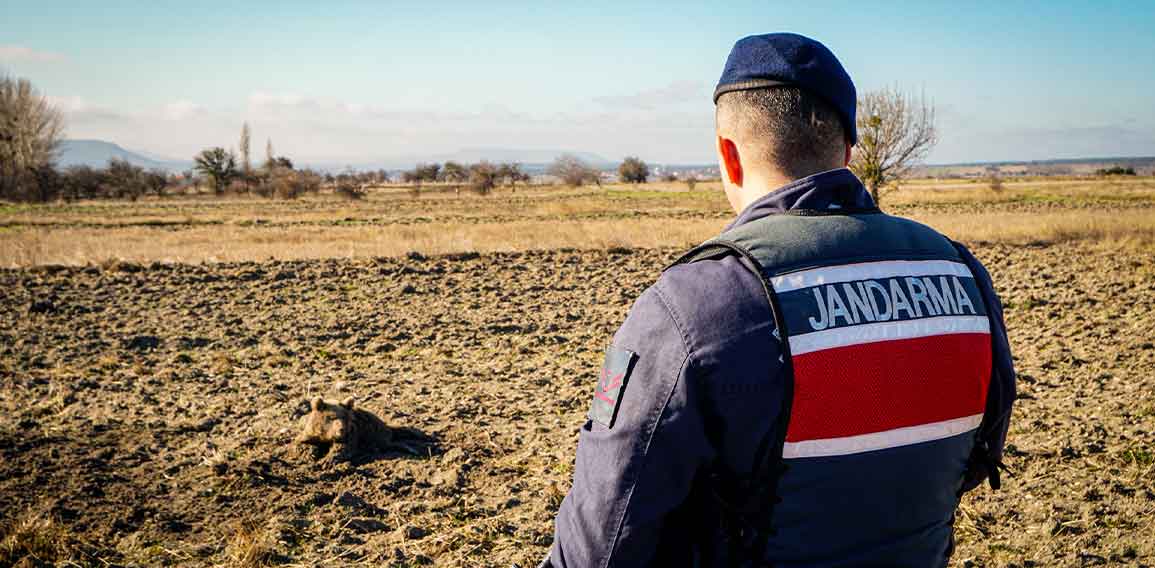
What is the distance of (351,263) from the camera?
533 inches

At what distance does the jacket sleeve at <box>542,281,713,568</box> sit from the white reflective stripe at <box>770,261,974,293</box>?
0.24m

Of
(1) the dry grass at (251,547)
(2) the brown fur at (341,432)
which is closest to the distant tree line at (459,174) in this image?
(2) the brown fur at (341,432)

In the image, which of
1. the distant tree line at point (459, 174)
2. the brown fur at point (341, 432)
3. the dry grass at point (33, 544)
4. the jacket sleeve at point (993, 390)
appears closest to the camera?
the jacket sleeve at point (993, 390)

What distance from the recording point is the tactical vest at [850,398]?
4.41 ft

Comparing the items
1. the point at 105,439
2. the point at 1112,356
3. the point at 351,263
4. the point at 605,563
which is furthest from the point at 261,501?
the point at 351,263

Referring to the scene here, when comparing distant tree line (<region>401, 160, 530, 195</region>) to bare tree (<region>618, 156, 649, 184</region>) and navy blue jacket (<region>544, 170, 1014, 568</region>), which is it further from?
navy blue jacket (<region>544, 170, 1014, 568</region>)

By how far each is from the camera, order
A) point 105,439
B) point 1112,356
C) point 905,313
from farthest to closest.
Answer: point 1112,356, point 105,439, point 905,313

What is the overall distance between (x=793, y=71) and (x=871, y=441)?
0.79 metres

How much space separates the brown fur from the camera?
4926mm

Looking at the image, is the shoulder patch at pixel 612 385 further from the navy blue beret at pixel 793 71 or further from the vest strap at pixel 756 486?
the navy blue beret at pixel 793 71

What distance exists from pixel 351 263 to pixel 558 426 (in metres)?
9.14

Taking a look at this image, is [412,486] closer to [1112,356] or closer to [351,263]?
[1112,356]

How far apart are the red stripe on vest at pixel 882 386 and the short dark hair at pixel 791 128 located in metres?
0.44

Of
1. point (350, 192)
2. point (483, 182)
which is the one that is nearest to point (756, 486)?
point (350, 192)
